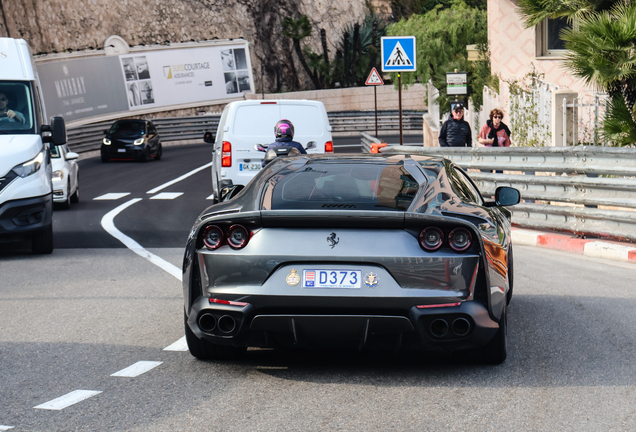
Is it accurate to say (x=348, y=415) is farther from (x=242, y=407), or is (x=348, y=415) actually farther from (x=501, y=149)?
(x=501, y=149)

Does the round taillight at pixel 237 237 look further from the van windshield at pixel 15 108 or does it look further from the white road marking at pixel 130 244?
the van windshield at pixel 15 108

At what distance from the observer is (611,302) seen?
290 inches

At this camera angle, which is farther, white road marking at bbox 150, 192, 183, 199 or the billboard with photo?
the billboard with photo

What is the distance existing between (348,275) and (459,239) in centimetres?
67

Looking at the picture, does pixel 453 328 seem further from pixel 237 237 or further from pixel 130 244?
pixel 130 244

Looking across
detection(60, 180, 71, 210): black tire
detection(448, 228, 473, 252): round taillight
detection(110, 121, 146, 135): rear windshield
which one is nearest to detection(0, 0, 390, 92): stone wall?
detection(110, 121, 146, 135): rear windshield

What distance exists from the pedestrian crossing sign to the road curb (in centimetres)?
719

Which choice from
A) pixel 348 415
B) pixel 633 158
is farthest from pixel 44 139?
pixel 348 415

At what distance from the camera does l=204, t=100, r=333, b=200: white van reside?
1405 centimetres

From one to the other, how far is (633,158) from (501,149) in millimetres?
2673

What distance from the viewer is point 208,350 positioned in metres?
5.44

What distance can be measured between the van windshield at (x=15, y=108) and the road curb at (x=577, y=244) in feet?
22.2

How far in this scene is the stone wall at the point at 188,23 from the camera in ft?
162

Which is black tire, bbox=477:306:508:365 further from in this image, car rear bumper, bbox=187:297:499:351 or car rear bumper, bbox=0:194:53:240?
car rear bumper, bbox=0:194:53:240
